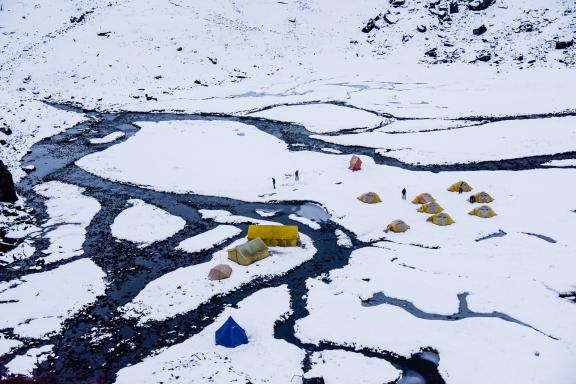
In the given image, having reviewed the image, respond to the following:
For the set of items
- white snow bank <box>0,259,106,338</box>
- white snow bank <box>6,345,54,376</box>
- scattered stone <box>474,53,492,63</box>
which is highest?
scattered stone <box>474,53,492,63</box>

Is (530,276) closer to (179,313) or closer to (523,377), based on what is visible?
(523,377)

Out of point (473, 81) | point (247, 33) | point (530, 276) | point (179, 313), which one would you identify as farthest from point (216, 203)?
point (247, 33)

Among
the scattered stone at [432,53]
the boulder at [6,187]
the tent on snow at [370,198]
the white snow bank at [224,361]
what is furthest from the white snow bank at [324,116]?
the white snow bank at [224,361]

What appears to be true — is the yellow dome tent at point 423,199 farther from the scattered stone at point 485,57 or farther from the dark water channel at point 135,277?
the scattered stone at point 485,57

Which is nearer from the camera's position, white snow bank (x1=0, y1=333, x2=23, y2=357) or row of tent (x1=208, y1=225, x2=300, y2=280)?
white snow bank (x1=0, y1=333, x2=23, y2=357)

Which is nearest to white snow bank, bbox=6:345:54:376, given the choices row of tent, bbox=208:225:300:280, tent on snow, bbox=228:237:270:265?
row of tent, bbox=208:225:300:280

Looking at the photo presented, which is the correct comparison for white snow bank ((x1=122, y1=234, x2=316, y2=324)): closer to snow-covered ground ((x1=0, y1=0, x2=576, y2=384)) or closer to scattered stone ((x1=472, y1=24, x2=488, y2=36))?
snow-covered ground ((x1=0, y1=0, x2=576, y2=384))

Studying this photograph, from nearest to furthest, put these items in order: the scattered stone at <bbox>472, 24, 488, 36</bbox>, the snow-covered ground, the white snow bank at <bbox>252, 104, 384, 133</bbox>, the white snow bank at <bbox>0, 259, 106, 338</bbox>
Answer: the snow-covered ground, the white snow bank at <bbox>0, 259, 106, 338</bbox>, the white snow bank at <bbox>252, 104, 384, 133</bbox>, the scattered stone at <bbox>472, 24, 488, 36</bbox>
